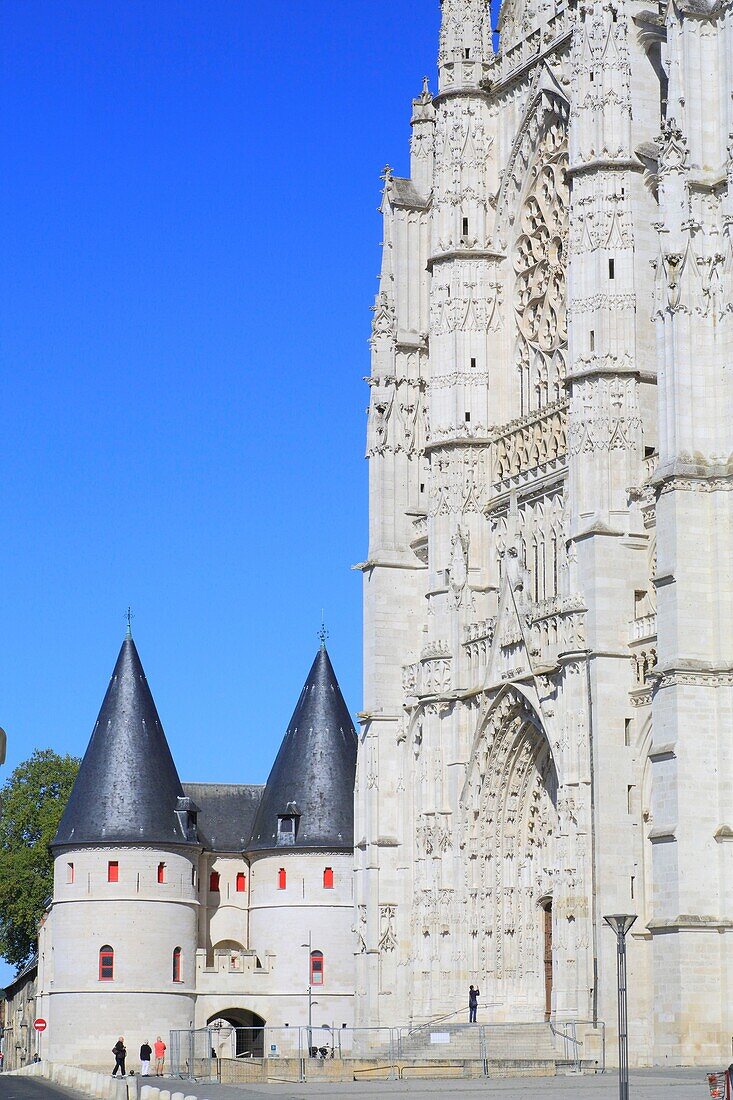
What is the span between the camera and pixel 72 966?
195 feet

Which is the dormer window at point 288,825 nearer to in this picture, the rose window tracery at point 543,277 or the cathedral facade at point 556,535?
the cathedral facade at point 556,535

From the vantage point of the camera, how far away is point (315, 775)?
64.6 metres

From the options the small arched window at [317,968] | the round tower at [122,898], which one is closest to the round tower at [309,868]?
the small arched window at [317,968]

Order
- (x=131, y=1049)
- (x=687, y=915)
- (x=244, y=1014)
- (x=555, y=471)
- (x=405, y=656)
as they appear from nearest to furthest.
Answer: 1. (x=687, y=915)
2. (x=555, y=471)
3. (x=405, y=656)
4. (x=131, y=1049)
5. (x=244, y=1014)

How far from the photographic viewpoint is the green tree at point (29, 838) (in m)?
73.8

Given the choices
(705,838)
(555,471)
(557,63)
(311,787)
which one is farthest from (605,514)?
(311,787)

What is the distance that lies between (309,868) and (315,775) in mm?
3037

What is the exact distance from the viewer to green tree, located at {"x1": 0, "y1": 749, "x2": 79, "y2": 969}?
73.8 m

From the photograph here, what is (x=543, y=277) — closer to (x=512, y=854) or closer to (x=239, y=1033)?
(x=512, y=854)

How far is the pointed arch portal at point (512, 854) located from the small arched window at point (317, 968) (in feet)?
45.6

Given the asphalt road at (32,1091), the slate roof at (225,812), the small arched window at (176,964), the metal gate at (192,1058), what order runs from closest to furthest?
the asphalt road at (32,1091) < the metal gate at (192,1058) < the small arched window at (176,964) < the slate roof at (225,812)

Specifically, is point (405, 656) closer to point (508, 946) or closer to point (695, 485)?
point (508, 946)

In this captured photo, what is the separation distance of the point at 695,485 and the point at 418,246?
685 inches

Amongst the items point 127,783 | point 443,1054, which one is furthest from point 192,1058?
point 127,783
